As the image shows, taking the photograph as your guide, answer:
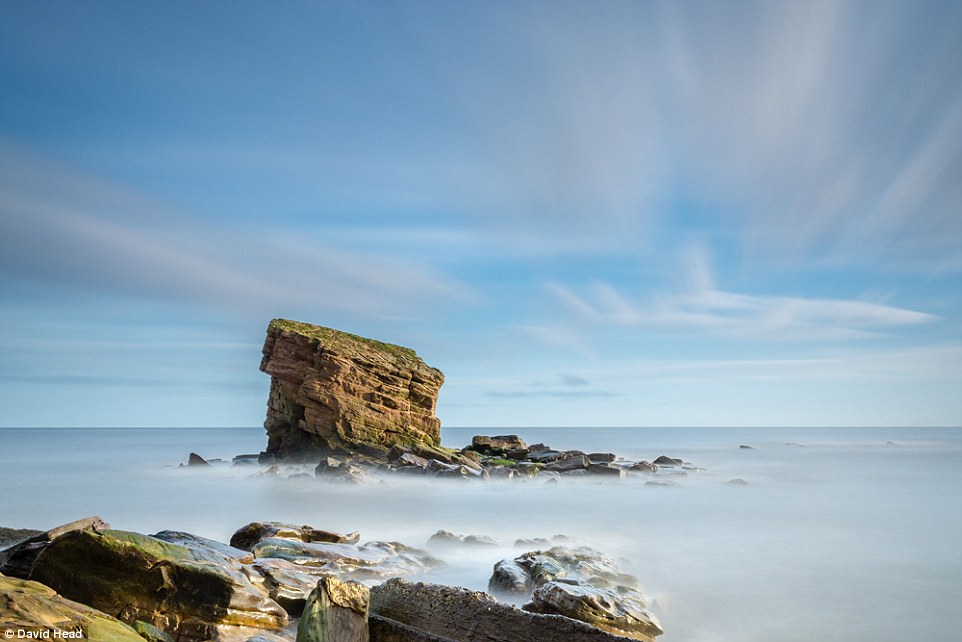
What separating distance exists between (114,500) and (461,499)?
11.0 metres

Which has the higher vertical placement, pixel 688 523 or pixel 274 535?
pixel 274 535

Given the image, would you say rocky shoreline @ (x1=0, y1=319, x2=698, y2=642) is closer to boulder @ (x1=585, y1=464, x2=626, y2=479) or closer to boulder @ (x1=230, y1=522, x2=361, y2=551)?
boulder @ (x1=230, y1=522, x2=361, y2=551)

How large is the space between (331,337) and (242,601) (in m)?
→ 22.9

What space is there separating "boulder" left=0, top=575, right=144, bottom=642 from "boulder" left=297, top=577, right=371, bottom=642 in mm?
965

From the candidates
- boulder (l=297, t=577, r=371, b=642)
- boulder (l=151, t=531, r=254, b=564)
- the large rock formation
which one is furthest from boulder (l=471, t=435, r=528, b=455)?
boulder (l=297, t=577, r=371, b=642)

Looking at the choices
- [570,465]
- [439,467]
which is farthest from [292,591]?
[570,465]

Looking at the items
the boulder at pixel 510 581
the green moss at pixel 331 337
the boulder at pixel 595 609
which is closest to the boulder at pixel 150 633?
the boulder at pixel 595 609

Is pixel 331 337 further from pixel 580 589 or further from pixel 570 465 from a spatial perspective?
pixel 580 589

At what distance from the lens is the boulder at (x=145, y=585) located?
4.68 m

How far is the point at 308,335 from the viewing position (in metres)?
26.5

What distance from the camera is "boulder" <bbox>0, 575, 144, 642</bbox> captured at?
3.16 metres

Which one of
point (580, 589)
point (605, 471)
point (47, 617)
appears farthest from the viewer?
point (605, 471)

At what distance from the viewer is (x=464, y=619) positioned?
13.6 ft

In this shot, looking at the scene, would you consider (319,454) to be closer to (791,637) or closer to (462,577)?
(462,577)
